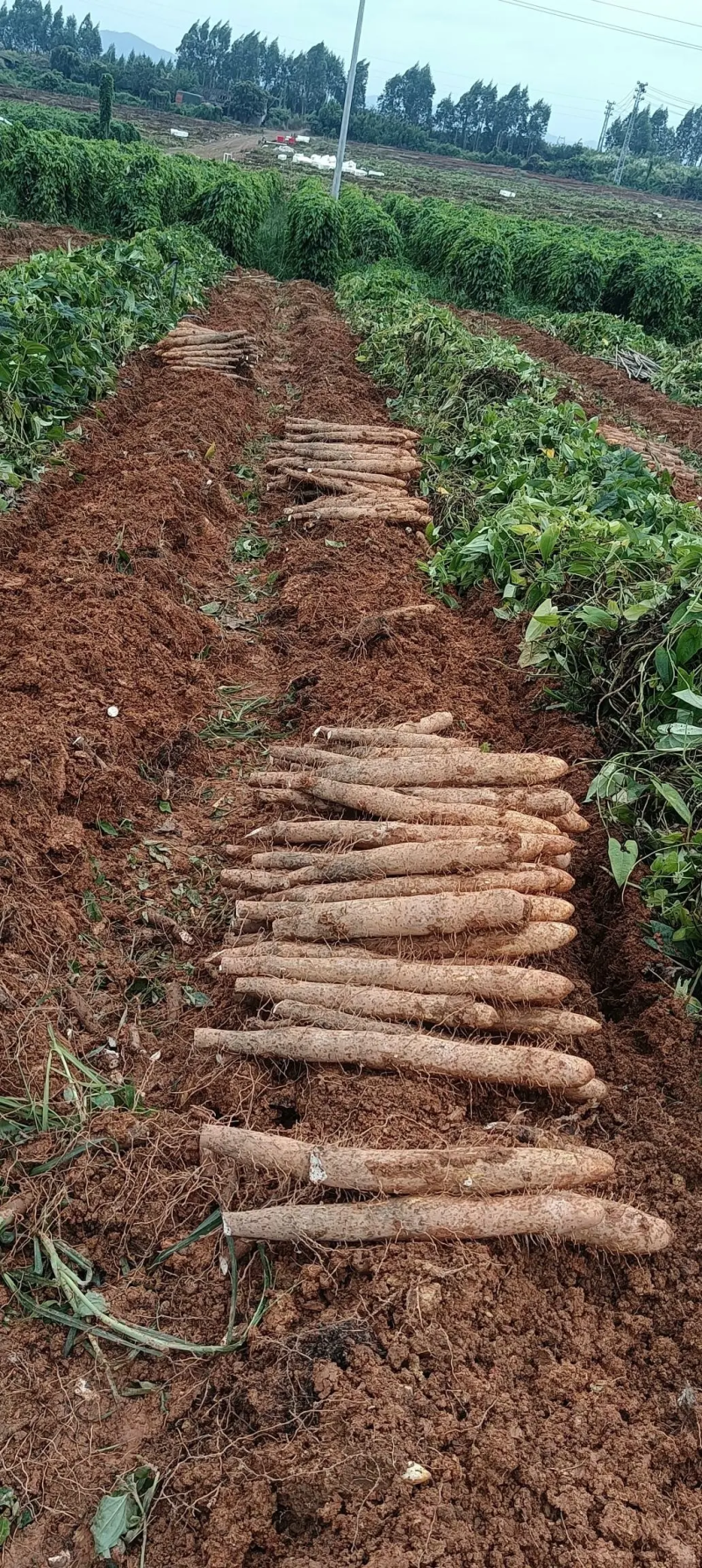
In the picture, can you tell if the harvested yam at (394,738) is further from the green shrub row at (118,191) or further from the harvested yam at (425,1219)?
the green shrub row at (118,191)

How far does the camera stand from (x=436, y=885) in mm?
3125

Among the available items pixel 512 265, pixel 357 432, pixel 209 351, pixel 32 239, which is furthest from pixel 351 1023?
pixel 512 265

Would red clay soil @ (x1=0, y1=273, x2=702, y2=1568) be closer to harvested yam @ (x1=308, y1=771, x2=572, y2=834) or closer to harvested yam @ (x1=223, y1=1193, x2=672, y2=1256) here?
harvested yam @ (x1=223, y1=1193, x2=672, y2=1256)

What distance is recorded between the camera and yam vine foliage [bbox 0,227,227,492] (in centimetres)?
739

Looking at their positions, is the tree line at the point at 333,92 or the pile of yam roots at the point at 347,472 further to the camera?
the tree line at the point at 333,92

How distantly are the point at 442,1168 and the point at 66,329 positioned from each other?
936 centimetres

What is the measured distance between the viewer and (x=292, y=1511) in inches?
73.7

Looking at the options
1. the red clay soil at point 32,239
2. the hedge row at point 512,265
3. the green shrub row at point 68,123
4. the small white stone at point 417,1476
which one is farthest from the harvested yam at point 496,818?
the green shrub row at point 68,123

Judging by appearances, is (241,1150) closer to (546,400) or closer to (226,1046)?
(226,1046)

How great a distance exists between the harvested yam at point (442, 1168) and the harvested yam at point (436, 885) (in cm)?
90

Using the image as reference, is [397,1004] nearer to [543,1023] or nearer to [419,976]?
[419,976]

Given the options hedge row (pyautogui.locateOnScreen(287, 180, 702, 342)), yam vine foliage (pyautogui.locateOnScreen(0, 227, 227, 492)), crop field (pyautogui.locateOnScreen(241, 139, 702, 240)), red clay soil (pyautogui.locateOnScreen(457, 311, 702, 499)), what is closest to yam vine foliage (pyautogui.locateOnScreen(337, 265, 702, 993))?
yam vine foliage (pyautogui.locateOnScreen(0, 227, 227, 492))

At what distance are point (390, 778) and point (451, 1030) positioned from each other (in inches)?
47.6

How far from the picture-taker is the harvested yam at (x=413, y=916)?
9.70 ft
